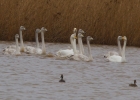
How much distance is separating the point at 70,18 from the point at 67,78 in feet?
26.4

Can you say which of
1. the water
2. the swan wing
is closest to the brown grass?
the water

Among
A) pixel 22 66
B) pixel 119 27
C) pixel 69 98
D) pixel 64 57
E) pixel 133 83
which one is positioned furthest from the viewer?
pixel 119 27

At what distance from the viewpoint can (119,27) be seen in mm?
20453

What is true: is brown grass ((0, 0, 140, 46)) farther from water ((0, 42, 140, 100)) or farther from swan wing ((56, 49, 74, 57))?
swan wing ((56, 49, 74, 57))

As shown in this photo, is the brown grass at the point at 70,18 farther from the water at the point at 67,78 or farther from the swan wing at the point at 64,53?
the swan wing at the point at 64,53

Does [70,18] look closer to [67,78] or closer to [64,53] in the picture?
[64,53]

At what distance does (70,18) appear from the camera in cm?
2073

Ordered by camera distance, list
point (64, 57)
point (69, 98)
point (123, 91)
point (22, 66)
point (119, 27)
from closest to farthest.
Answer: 1. point (69, 98)
2. point (123, 91)
3. point (22, 66)
4. point (64, 57)
5. point (119, 27)

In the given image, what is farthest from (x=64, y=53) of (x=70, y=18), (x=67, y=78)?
(x=67, y=78)

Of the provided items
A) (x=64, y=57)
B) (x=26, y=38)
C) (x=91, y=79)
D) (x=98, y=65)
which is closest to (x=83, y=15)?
(x=26, y=38)

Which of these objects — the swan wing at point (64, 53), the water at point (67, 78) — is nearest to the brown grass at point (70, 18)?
the water at point (67, 78)

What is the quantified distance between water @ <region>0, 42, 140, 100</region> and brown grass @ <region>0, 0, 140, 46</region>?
2594mm

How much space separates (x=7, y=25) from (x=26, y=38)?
766 mm

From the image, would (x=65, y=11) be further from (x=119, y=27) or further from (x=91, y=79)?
(x=91, y=79)
